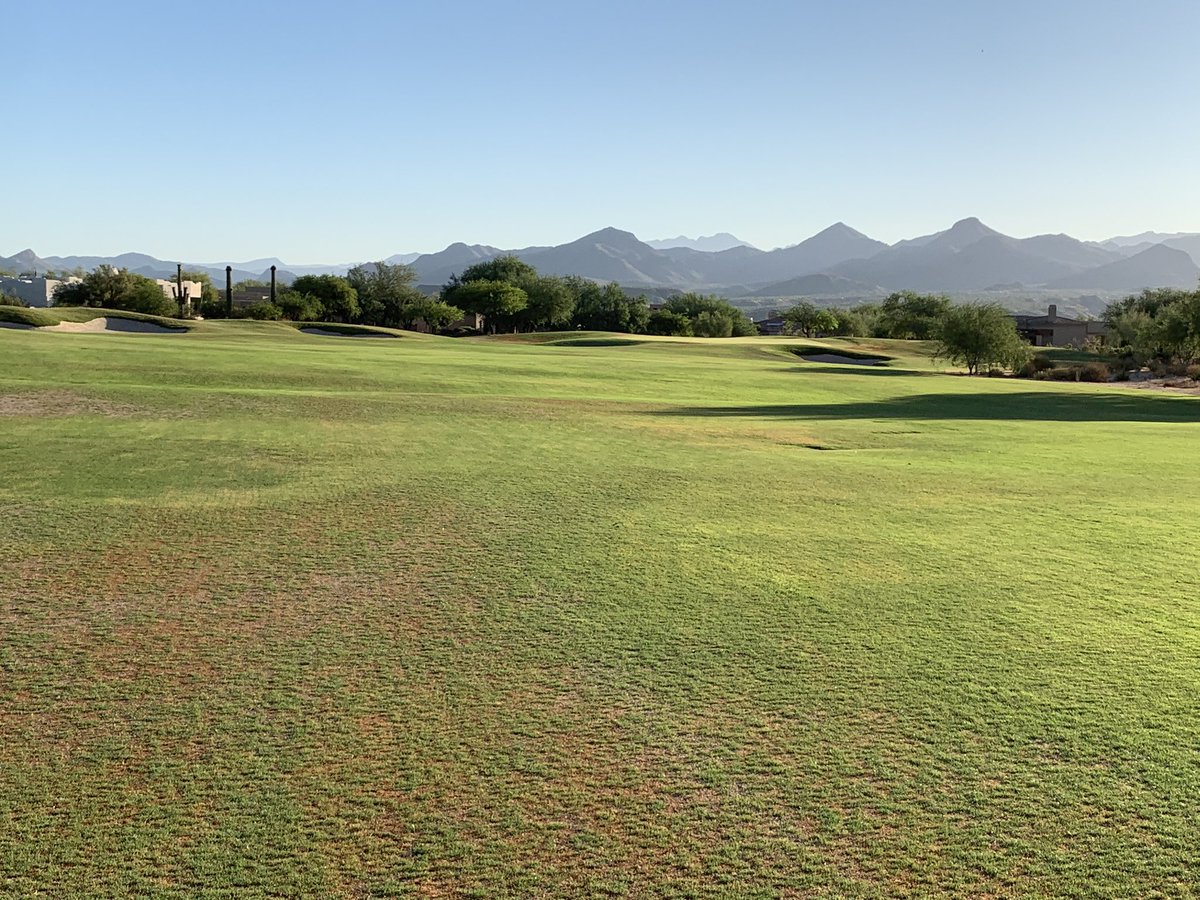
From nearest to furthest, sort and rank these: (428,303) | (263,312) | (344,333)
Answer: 1. (344,333)
2. (263,312)
3. (428,303)

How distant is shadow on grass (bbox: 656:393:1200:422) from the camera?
1066 inches

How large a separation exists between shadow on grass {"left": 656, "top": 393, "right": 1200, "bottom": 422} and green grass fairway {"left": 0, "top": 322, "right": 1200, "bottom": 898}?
1177 centimetres

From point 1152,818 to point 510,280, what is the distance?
13120 centimetres

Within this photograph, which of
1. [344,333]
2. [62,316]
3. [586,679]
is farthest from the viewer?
[344,333]

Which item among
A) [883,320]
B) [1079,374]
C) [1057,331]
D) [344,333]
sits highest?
[883,320]

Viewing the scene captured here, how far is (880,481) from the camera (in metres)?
14.7

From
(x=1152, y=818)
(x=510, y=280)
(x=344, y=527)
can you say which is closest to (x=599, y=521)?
(x=344, y=527)

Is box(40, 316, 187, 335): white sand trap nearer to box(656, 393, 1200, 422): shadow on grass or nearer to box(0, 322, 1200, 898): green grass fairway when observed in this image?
box(656, 393, 1200, 422): shadow on grass

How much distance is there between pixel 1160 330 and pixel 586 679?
55.5m

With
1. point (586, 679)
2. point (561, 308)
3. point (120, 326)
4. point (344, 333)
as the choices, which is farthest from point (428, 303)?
point (586, 679)

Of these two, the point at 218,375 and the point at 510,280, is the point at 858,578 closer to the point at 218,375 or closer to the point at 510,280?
the point at 218,375

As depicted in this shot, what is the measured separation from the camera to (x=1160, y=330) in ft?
173

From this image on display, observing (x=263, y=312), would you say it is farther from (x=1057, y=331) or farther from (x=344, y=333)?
(x=1057, y=331)

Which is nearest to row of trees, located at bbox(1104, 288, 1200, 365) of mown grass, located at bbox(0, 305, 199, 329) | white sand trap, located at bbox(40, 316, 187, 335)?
mown grass, located at bbox(0, 305, 199, 329)
